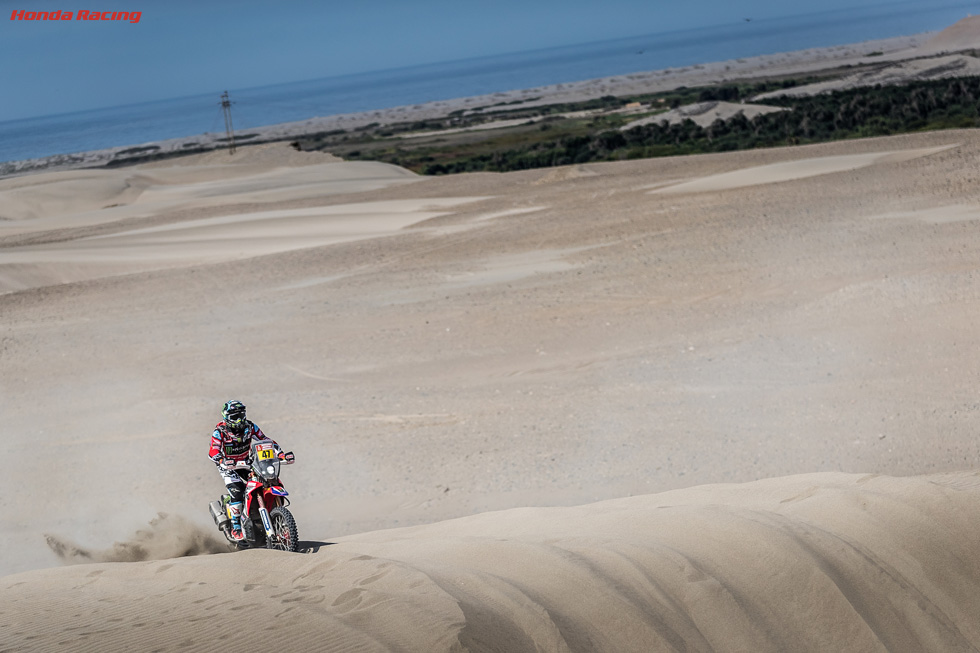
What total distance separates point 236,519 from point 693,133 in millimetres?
41967

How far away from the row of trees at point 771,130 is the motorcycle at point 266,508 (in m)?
34.1

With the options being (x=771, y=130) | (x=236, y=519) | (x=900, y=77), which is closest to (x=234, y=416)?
(x=236, y=519)

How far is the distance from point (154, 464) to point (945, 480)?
8.23 m

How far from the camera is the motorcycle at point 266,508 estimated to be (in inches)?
268

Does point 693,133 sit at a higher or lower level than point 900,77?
lower

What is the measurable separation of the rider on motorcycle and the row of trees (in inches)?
1332

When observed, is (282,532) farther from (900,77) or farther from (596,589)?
(900,77)

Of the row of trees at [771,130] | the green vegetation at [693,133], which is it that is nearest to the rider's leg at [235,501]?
the green vegetation at [693,133]

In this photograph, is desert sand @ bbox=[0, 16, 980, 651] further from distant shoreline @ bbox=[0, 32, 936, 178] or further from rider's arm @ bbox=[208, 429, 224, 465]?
distant shoreline @ bbox=[0, 32, 936, 178]

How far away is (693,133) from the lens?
4588cm

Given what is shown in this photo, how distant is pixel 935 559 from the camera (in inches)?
249

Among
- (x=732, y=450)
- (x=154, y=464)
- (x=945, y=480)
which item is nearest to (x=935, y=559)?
(x=945, y=480)

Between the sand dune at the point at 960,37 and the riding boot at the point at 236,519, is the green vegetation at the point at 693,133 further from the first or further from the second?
the sand dune at the point at 960,37

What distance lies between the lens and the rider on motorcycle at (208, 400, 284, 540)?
23.7 ft
